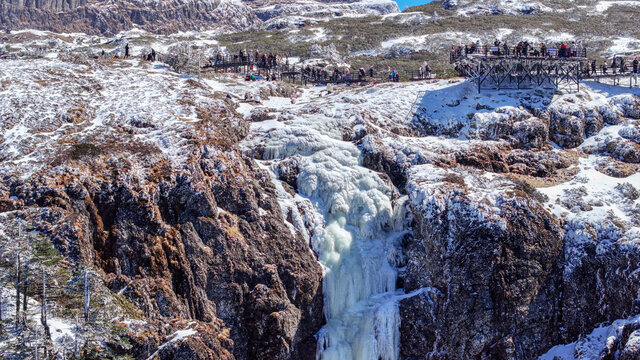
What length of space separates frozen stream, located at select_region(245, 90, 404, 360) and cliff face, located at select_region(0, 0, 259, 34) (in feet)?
255

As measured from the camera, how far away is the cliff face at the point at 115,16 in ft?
325

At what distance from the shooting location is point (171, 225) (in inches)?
972

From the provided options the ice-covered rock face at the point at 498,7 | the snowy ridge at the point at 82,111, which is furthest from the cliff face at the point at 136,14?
the snowy ridge at the point at 82,111

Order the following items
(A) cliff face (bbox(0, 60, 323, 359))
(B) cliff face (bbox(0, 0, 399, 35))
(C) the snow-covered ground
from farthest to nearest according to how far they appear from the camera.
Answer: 1. (B) cliff face (bbox(0, 0, 399, 35))
2. (C) the snow-covered ground
3. (A) cliff face (bbox(0, 60, 323, 359))

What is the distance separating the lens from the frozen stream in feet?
84.9

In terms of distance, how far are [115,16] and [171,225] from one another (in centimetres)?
9058

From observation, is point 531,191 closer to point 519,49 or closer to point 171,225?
point 519,49

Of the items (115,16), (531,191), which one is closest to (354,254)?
(531,191)

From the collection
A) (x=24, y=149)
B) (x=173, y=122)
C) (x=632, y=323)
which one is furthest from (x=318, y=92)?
(x=632, y=323)

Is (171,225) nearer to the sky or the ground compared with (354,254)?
nearer to the sky

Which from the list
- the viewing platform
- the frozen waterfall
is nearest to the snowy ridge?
the frozen waterfall

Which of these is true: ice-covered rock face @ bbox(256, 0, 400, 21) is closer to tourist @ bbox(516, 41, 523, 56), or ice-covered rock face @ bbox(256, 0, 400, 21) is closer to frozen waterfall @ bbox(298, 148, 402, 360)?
tourist @ bbox(516, 41, 523, 56)

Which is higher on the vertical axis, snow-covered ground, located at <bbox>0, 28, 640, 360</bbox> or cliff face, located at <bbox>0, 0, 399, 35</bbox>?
cliff face, located at <bbox>0, 0, 399, 35</bbox>

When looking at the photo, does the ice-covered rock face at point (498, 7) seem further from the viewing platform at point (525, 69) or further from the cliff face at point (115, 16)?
the viewing platform at point (525, 69)
